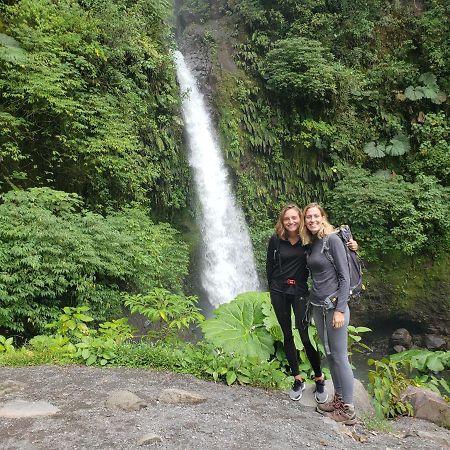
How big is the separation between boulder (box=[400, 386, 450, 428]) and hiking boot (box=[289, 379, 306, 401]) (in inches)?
46.9

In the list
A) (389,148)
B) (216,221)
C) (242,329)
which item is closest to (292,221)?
(242,329)

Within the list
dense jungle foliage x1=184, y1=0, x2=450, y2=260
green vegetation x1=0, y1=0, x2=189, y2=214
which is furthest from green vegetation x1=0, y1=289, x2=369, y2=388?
dense jungle foliage x1=184, y1=0, x2=450, y2=260

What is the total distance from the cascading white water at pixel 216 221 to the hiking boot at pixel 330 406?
7.10m

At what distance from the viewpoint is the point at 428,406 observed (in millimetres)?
4445

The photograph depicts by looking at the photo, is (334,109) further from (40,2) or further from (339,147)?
(40,2)

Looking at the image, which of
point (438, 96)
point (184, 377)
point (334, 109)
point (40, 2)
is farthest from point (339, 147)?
point (184, 377)

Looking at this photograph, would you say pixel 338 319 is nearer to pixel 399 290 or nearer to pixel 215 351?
pixel 215 351

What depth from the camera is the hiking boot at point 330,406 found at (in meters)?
3.75

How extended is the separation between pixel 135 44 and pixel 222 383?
7.58 m

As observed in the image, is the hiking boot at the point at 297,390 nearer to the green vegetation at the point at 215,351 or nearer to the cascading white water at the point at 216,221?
the green vegetation at the point at 215,351

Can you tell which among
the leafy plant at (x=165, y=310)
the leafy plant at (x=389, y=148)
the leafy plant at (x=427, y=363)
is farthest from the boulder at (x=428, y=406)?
the leafy plant at (x=389, y=148)

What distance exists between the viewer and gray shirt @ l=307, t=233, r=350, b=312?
354 centimetres

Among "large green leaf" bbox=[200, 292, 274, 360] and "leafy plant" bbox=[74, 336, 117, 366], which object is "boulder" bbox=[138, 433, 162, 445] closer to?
"large green leaf" bbox=[200, 292, 274, 360]

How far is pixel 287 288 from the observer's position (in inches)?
153
